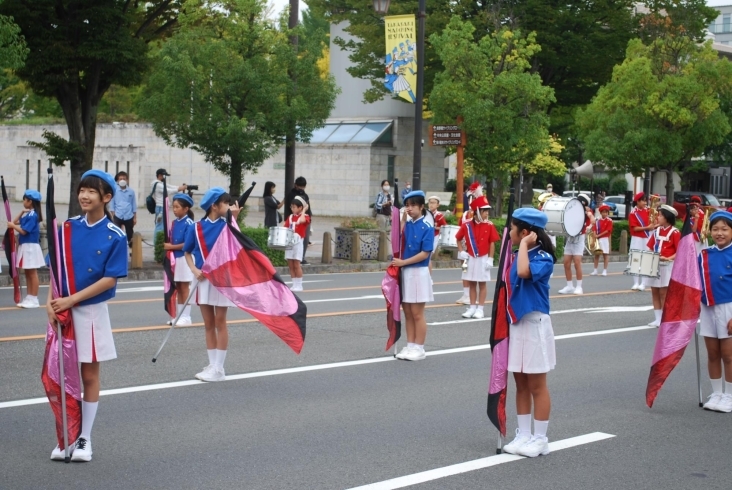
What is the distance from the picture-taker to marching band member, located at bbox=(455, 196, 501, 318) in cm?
1539

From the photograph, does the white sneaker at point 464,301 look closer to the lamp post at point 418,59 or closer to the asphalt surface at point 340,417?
the asphalt surface at point 340,417

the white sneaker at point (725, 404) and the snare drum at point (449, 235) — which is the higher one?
the snare drum at point (449, 235)

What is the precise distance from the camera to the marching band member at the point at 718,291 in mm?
8797

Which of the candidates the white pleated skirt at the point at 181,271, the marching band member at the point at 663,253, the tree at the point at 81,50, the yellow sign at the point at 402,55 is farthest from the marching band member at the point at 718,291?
the yellow sign at the point at 402,55

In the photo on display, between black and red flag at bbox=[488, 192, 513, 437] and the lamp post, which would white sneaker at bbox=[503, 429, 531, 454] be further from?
the lamp post

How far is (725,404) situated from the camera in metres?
9.10

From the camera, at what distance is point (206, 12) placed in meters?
23.4

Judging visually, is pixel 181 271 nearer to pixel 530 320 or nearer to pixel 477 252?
pixel 477 252

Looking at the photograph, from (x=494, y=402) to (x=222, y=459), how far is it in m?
2.00

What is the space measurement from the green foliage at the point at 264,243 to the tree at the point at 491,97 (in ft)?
34.6

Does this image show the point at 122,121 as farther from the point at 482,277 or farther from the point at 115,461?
the point at 115,461

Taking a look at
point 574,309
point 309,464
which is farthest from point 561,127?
point 309,464

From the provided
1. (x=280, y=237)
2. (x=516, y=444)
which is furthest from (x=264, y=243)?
(x=516, y=444)

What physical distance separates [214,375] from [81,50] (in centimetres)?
1473
